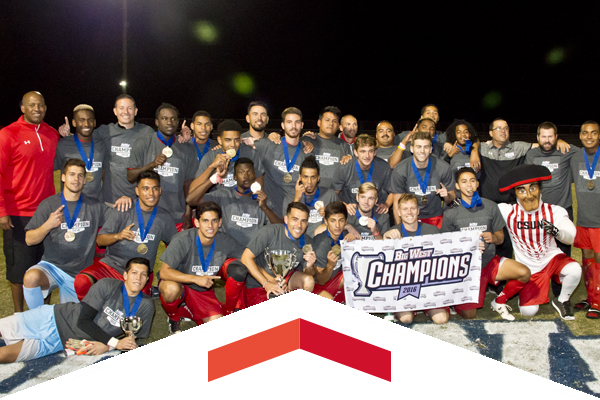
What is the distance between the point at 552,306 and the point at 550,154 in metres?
2.04

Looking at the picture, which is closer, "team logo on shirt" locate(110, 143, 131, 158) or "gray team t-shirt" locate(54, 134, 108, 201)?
"gray team t-shirt" locate(54, 134, 108, 201)

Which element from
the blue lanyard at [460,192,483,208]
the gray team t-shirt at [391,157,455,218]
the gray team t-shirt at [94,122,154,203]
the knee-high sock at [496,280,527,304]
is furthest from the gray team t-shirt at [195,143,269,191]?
the knee-high sock at [496,280,527,304]

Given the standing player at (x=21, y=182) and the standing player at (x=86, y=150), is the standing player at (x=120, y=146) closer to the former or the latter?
the standing player at (x=86, y=150)

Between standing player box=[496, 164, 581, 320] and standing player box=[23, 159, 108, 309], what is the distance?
488cm

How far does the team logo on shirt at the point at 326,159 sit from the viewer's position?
21.9ft

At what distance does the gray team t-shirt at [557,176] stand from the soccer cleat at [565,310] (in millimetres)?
1460

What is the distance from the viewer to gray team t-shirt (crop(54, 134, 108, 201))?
612 cm

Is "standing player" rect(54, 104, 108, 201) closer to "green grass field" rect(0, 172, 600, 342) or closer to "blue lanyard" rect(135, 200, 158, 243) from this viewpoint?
"blue lanyard" rect(135, 200, 158, 243)

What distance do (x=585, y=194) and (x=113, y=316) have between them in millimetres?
5788

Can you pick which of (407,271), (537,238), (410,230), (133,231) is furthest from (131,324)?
(537,238)

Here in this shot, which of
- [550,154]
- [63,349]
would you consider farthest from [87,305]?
[550,154]

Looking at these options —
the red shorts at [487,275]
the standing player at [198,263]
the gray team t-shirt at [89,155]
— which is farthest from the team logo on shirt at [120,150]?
the red shorts at [487,275]

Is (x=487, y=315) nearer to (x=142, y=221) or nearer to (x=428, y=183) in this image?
(x=428, y=183)

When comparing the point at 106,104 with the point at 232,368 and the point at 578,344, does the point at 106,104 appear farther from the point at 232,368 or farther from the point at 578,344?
the point at 232,368
